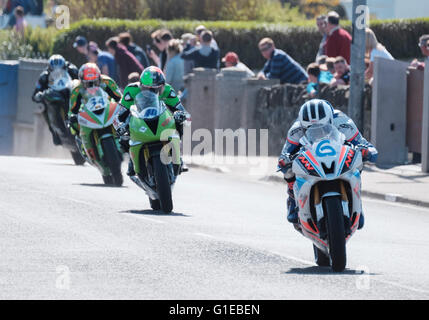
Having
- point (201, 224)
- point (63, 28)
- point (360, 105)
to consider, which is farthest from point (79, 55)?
point (201, 224)

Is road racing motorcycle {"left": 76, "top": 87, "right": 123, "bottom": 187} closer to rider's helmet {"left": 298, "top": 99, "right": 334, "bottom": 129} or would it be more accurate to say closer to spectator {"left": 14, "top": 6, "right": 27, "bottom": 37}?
rider's helmet {"left": 298, "top": 99, "right": 334, "bottom": 129}

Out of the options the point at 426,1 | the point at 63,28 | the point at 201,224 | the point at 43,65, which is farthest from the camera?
the point at 426,1

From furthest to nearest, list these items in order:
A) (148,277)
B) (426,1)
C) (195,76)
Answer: (426,1), (195,76), (148,277)

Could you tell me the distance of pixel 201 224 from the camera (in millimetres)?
14336

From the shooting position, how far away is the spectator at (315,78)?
22484 millimetres

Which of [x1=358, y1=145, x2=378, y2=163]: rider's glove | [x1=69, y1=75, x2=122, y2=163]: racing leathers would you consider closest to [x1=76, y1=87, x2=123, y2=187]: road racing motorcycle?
[x1=69, y1=75, x2=122, y2=163]: racing leathers

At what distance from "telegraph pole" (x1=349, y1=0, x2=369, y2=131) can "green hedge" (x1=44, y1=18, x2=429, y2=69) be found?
1171 centimetres

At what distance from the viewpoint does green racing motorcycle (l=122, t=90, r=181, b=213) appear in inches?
591

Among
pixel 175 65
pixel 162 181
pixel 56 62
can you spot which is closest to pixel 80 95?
pixel 56 62

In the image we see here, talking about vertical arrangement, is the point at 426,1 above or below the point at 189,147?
above

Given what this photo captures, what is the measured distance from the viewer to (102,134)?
61.4 feet

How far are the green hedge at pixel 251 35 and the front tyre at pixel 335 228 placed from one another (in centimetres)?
2318
